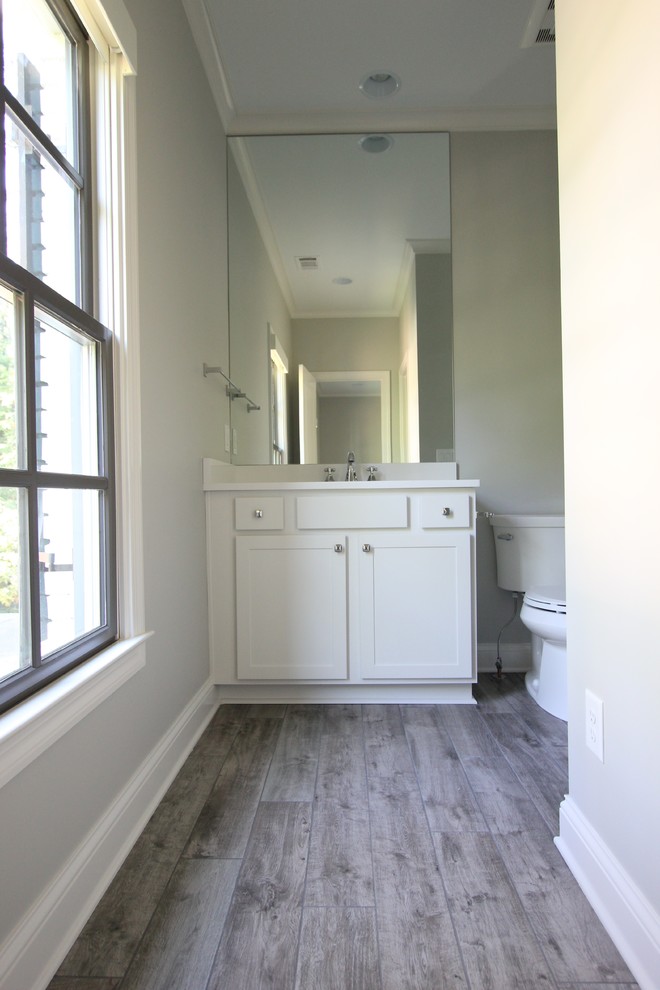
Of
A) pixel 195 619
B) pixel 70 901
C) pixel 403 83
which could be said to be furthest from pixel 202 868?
pixel 403 83

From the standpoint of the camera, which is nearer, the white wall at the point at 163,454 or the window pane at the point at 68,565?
the white wall at the point at 163,454

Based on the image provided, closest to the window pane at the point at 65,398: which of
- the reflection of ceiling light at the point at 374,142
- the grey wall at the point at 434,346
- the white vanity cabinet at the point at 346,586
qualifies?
the white vanity cabinet at the point at 346,586

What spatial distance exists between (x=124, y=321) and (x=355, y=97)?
5.75 feet

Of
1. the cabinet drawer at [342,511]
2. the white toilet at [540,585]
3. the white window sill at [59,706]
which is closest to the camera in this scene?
the white window sill at [59,706]

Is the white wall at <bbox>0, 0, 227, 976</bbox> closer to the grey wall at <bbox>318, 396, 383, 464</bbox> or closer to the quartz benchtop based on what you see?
the quartz benchtop

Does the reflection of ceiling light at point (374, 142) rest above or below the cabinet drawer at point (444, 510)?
above

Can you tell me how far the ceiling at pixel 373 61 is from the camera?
190cm

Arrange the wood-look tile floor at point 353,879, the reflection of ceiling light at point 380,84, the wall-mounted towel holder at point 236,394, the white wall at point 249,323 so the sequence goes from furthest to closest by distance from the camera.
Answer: the white wall at point 249,323, the wall-mounted towel holder at point 236,394, the reflection of ceiling light at point 380,84, the wood-look tile floor at point 353,879

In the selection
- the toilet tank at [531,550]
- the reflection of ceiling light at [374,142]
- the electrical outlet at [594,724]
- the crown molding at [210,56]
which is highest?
the crown molding at [210,56]

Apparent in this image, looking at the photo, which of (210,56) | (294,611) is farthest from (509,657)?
(210,56)

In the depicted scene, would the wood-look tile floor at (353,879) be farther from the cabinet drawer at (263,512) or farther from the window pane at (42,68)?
the window pane at (42,68)

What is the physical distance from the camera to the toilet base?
78.3 inches

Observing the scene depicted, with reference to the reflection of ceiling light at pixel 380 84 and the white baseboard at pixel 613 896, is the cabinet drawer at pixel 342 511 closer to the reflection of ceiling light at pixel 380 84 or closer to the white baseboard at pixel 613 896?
the white baseboard at pixel 613 896

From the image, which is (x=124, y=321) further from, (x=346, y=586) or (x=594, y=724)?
(x=594, y=724)
